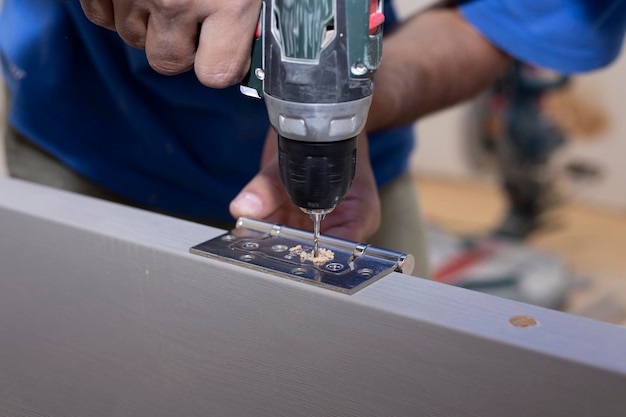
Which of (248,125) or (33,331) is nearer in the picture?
(33,331)

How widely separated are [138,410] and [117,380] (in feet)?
0.11

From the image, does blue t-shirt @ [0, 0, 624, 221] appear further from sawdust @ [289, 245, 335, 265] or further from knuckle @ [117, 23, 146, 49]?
sawdust @ [289, 245, 335, 265]

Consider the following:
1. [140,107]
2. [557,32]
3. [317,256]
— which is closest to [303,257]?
[317,256]

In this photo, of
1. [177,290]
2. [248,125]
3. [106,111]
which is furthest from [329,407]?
[106,111]

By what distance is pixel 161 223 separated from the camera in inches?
28.8

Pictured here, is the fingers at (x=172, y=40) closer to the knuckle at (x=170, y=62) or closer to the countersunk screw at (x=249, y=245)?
the knuckle at (x=170, y=62)

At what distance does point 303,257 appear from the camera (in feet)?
2.19

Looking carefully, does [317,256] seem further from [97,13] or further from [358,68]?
[97,13]

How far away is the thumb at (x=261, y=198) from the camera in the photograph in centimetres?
78

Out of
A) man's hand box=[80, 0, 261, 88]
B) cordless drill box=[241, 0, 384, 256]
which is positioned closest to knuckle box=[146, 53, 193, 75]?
man's hand box=[80, 0, 261, 88]

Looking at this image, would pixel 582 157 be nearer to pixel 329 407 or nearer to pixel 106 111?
pixel 106 111

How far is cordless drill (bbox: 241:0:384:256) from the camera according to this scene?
581 millimetres

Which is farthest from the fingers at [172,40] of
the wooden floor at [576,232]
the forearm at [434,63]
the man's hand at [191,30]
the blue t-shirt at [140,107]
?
the wooden floor at [576,232]

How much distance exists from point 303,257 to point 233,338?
0.29 ft
